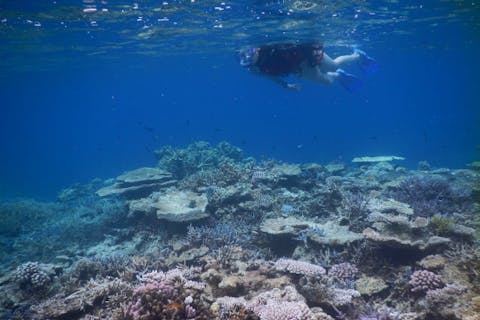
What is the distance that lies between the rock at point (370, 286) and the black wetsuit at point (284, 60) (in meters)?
8.46

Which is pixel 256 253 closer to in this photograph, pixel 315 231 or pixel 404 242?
pixel 315 231

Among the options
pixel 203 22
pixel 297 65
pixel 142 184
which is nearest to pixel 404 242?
pixel 297 65

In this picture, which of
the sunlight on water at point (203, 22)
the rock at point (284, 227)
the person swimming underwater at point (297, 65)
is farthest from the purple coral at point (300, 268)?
the sunlight on water at point (203, 22)

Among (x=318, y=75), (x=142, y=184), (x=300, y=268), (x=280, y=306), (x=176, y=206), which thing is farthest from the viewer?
(x=142, y=184)

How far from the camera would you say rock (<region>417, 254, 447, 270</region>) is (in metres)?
6.46

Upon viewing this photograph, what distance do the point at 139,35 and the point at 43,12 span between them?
27.8 feet

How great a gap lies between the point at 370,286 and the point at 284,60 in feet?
32.0

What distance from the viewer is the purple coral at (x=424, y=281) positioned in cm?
602

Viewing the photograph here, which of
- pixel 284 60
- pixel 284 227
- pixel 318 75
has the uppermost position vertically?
pixel 284 60

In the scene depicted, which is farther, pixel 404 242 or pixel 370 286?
pixel 404 242

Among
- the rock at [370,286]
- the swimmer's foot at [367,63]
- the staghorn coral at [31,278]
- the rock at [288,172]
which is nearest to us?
the rock at [370,286]

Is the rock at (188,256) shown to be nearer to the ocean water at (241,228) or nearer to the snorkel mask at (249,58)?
the ocean water at (241,228)

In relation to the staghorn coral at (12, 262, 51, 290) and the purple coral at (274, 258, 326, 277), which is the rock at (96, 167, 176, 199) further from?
the purple coral at (274, 258, 326, 277)

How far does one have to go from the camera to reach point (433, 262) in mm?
6566
